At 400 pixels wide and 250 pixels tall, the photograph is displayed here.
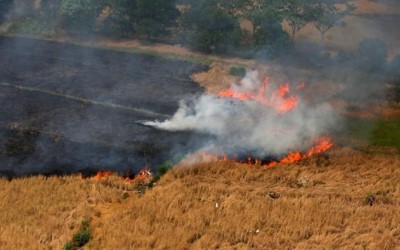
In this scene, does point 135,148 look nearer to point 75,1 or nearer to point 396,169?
point 396,169

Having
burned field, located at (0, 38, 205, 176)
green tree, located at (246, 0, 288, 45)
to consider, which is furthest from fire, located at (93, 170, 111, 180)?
green tree, located at (246, 0, 288, 45)

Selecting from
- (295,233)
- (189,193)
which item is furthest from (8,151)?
(295,233)

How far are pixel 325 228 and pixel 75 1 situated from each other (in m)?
40.3

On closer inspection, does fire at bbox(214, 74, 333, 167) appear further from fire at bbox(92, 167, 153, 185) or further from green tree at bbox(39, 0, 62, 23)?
green tree at bbox(39, 0, 62, 23)

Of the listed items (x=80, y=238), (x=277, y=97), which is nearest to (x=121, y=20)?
(x=277, y=97)

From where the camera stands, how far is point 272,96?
112 feet

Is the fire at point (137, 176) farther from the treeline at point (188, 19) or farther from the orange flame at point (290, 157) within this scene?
the treeline at point (188, 19)

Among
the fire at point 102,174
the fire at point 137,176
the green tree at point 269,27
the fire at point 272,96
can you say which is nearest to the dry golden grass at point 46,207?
the fire at point 102,174

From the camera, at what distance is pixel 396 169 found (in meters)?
25.4

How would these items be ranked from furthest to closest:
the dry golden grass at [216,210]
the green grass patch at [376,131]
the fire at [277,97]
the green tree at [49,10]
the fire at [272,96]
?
the green tree at [49,10]
the fire at [272,96]
the green grass patch at [376,131]
the fire at [277,97]
the dry golden grass at [216,210]

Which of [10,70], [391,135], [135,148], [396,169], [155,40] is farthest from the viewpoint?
[155,40]

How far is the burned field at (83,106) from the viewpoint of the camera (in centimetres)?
2612

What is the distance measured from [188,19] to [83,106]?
19440 mm

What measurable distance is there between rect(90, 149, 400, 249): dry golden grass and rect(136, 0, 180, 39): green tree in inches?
1069
